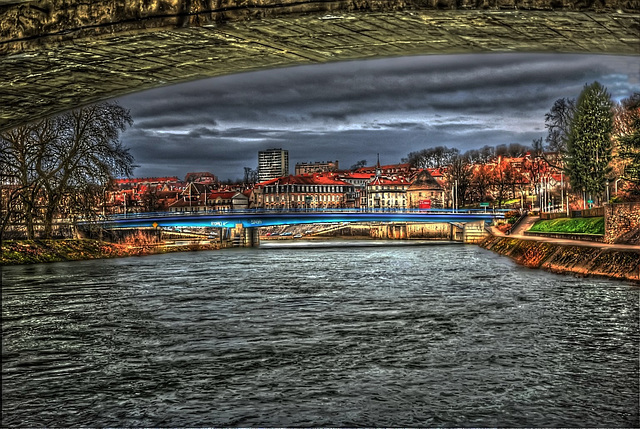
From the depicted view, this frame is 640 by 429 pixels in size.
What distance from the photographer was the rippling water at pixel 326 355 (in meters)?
10.8

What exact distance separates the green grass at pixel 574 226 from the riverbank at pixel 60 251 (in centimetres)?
3274

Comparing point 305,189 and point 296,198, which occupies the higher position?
point 305,189

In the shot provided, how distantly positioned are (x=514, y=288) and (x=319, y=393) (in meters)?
18.0

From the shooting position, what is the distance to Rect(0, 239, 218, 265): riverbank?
150 ft

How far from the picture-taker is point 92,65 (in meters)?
6.72

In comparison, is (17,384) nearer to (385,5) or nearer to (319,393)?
(319,393)

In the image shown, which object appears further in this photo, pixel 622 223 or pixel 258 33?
pixel 622 223

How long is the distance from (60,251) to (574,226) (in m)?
34.1

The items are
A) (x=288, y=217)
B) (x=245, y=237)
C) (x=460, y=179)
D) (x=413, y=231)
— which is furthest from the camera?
(x=460, y=179)

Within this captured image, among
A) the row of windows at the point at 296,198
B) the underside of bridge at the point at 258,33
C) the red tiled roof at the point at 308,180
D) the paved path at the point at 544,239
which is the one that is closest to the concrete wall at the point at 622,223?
the paved path at the point at 544,239

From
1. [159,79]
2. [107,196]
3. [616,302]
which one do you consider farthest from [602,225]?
[159,79]

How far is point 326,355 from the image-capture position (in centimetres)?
1511

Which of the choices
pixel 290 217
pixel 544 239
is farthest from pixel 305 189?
pixel 544 239

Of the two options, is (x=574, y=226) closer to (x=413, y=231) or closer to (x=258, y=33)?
(x=258, y=33)
